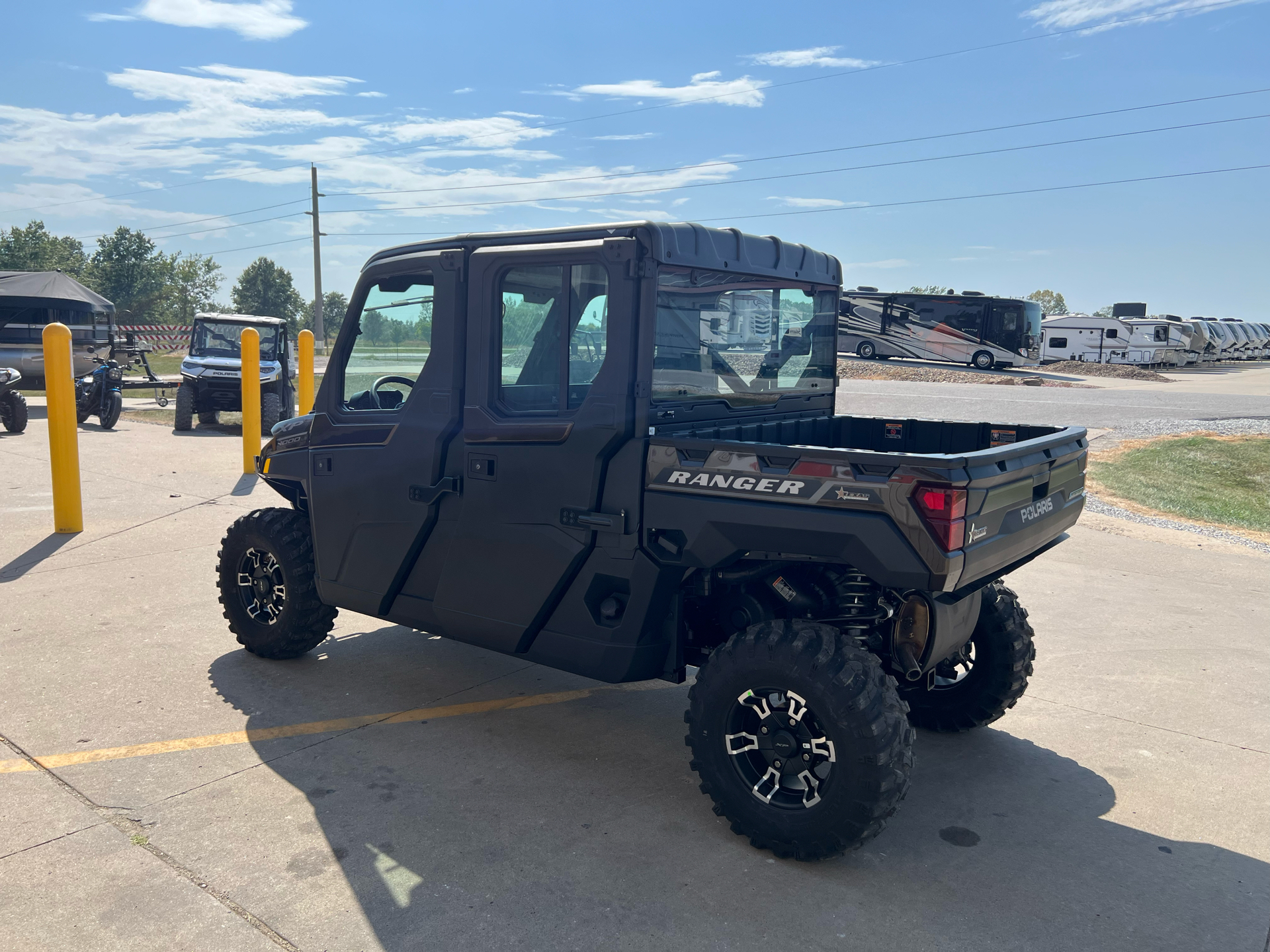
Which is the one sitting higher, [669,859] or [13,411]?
[13,411]

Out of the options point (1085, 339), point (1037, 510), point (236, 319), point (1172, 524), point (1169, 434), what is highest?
point (1085, 339)

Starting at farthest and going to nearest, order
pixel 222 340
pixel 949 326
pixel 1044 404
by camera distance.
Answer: pixel 949 326 → pixel 1044 404 → pixel 222 340

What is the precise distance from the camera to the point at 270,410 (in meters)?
16.1

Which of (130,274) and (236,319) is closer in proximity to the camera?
(236,319)

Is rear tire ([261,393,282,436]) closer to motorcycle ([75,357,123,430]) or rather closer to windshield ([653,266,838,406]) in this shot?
motorcycle ([75,357,123,430])

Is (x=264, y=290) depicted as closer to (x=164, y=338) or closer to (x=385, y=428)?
(x=164, y=338)

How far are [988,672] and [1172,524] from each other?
6.78 metres

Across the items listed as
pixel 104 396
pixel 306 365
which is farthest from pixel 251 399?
pixel 104 396

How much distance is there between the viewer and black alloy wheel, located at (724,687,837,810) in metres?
3.55

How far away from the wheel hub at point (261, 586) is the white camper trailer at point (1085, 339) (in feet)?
149

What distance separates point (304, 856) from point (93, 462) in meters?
10.6

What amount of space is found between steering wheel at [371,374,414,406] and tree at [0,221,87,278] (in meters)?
75.3

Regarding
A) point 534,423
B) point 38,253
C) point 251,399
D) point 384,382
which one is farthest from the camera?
point 38,253

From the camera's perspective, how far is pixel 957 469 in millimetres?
3176
